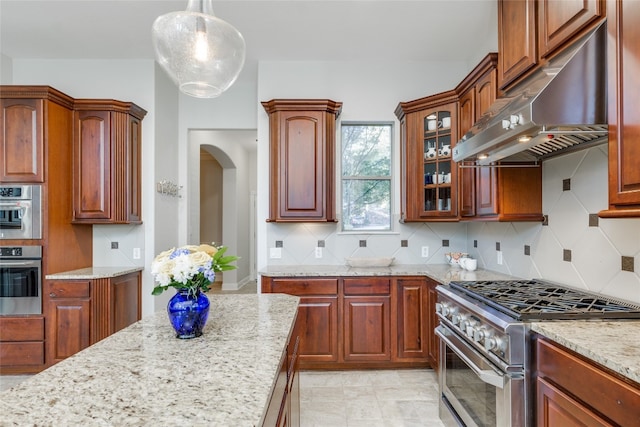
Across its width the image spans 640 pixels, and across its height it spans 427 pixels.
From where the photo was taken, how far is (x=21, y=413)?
825mm

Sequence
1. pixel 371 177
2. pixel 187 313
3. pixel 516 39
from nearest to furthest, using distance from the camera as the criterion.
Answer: pixel 187 313, pixel 516 39, pixel 371 177

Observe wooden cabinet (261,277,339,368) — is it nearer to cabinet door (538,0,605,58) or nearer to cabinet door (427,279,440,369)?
cabinet door (427,279,440,369)

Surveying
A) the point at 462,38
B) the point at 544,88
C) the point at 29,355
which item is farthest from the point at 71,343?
the point at 462,38

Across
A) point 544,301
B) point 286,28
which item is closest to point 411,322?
point 544,301

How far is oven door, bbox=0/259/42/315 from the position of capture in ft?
9.76

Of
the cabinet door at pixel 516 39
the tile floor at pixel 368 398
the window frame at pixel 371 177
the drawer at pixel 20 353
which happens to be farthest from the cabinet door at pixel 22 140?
the cabinet door at pixel 516 39

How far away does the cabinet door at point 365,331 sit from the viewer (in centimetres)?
304

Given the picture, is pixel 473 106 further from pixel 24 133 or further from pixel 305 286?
pixel 24 133

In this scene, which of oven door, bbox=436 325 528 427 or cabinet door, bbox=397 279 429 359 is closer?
oven door, bbox=436 325 528 427

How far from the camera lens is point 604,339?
4.09 feet

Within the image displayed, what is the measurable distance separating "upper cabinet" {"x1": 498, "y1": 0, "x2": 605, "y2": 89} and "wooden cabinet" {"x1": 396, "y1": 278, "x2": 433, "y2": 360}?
67.7 inches

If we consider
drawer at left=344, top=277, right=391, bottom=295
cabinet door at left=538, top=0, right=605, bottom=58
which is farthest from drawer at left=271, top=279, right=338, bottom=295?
cabinet door at left=538, top=0, right=605, bottom=58

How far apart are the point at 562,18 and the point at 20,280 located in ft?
13.8

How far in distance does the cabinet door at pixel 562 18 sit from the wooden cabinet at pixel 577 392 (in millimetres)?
1367
